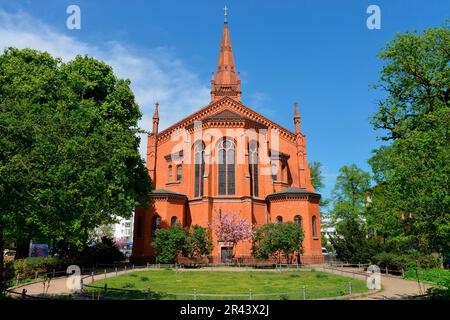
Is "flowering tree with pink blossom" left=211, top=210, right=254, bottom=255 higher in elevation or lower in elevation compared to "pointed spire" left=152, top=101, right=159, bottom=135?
lower

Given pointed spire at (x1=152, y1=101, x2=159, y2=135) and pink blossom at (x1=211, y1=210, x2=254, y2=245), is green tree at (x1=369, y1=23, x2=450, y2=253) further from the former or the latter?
pointed spire at (x1=152, y1=101, x2=159, y2=135)

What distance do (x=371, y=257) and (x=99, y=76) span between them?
2801 cm

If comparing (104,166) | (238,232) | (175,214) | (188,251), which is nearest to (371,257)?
(238,232)

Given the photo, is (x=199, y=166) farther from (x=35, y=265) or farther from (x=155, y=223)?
(x=35, y=265)

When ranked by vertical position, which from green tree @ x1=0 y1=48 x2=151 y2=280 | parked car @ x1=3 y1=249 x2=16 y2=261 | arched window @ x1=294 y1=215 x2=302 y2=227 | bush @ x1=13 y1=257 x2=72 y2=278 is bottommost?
parked car @ x1=3 y1=249 x2=16 y2=261

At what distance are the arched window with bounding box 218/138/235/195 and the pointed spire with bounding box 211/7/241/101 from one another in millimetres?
16655

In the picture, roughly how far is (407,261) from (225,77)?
38218mm

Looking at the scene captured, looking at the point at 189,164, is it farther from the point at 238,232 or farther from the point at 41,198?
the point at 41,198

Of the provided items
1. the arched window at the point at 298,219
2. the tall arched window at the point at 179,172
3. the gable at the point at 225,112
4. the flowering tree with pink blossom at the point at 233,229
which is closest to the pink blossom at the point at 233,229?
the flowering tree with pink blossom at the point at 233,229

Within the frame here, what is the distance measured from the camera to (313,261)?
3572 centimetres

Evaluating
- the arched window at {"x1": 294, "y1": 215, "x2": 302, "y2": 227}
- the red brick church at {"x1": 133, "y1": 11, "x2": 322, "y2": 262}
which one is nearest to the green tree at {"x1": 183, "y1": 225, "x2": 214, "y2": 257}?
the red brick church at {"x1": 133, "y1": 11, "x2": 322, "y2": 262}

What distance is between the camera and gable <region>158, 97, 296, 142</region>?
42747 mm

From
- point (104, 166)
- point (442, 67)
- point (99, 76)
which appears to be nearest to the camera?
point (104, 166)

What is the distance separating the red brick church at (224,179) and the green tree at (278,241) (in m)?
3.13
